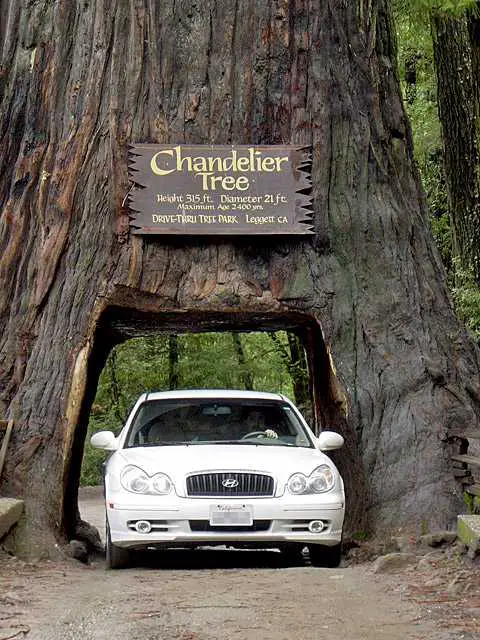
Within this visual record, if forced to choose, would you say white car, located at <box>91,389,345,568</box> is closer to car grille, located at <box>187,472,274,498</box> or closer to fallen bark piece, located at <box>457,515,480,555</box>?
car grille, located at <box>187,472,274,498</box>

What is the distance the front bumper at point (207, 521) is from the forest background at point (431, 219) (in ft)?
18.9

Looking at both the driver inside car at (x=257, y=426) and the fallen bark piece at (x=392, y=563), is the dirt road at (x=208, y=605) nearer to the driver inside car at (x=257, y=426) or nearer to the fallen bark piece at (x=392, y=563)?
the fallen bark piece at (x=392, y=563)

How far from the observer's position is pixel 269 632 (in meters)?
6.13

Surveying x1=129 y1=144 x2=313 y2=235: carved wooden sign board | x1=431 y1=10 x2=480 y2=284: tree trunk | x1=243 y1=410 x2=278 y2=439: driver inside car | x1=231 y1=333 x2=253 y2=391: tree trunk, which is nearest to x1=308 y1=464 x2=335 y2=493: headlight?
x1=243 y1=410 x2=278 y2=439: driver inside car

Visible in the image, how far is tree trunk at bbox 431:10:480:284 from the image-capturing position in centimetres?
1609

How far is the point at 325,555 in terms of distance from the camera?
Answer: 9461 mm

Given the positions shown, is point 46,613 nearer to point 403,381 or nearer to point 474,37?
point 403,381

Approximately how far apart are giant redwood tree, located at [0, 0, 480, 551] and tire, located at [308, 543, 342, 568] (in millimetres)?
1188

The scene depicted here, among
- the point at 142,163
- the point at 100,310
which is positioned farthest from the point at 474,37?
the point at 100,310

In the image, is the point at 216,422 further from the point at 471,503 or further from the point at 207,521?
the point at 471,503

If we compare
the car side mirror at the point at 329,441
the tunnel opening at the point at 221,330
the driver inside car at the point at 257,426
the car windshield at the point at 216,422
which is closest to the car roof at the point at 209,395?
the car windshield at the point at 216,422

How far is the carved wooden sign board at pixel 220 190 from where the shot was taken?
11273 mm

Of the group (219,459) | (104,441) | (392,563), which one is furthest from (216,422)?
(392,563)

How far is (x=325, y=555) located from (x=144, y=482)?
1753 millimetres
